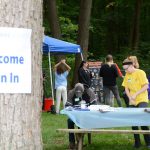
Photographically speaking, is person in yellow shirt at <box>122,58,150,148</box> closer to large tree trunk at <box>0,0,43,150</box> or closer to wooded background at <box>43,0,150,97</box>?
large tree trunk at <box>0,0,43,150</box>

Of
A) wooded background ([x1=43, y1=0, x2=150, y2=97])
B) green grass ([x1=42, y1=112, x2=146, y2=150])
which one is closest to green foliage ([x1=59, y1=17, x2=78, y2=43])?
wooded background ([x1=43, y1=0, x2=150, y2=97])

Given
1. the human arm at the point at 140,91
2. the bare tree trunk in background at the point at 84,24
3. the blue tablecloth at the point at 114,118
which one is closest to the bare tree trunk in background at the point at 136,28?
the bare tree trunk in background at the point at 84,24

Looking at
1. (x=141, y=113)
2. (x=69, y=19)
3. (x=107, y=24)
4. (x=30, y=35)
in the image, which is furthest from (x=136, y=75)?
(x=107, y=24)

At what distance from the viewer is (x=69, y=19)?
1281 inches

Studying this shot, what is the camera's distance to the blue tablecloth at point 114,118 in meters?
7.88

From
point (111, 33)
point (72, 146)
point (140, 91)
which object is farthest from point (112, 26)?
point (140, 91)

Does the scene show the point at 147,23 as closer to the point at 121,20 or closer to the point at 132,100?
the point at 121,20

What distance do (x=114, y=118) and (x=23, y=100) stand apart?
4.63 metres

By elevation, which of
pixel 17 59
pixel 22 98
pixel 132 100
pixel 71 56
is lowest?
pixel 71 56

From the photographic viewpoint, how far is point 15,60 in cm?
340

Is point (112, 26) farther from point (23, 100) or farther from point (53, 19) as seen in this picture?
point (23, 100)

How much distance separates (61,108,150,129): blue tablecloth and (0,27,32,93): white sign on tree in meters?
4.55

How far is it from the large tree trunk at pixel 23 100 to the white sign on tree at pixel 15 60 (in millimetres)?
34

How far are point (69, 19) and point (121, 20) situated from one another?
263 inches
